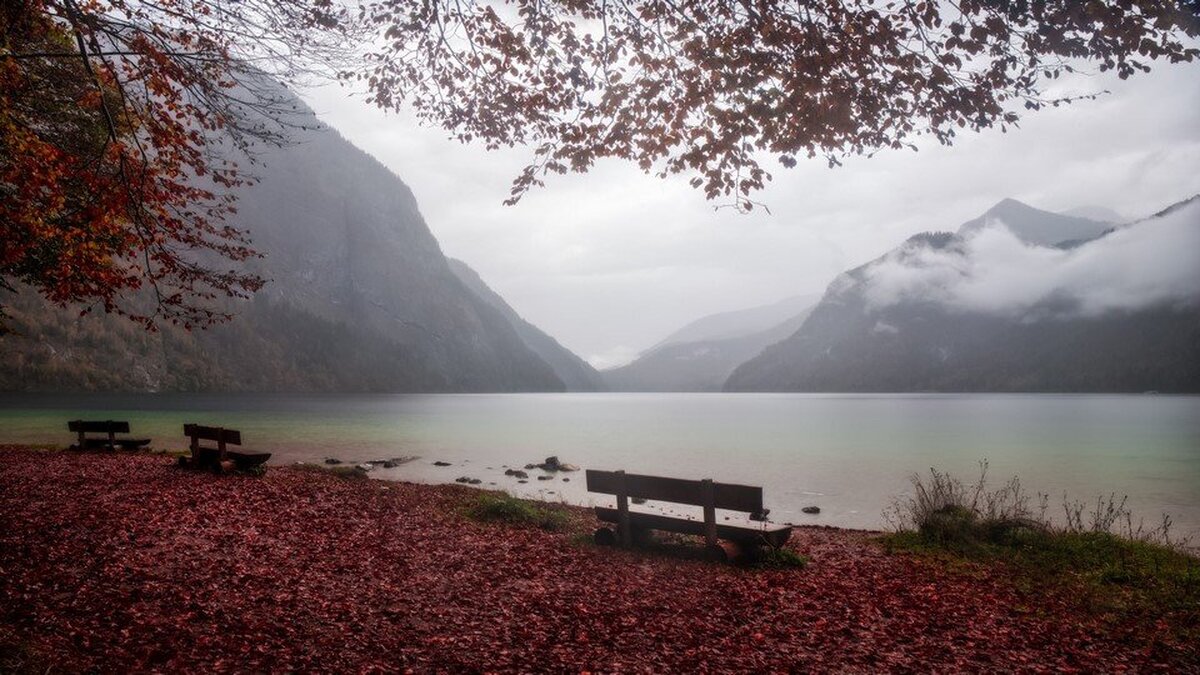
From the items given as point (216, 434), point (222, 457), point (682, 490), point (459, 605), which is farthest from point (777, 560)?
point (216, 434)

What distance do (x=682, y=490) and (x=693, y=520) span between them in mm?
654

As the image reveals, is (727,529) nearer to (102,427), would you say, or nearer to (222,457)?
(222,457)

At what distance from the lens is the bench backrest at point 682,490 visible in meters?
10.0

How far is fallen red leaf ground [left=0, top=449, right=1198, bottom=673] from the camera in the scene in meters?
6.11

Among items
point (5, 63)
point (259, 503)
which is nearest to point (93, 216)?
point (5, 63)

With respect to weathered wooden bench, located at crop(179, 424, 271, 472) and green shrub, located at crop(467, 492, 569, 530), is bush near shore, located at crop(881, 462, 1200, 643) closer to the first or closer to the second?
green shrub, located at crop(467, 492, 569, 530)

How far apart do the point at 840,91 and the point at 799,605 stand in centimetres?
621

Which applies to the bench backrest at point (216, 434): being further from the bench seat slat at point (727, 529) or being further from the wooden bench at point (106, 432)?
the bench seat slat at point (727, 529)

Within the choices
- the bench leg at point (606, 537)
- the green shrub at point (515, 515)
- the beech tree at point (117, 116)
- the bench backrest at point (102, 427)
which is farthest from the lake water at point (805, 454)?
the beech tree at point (117, 116)

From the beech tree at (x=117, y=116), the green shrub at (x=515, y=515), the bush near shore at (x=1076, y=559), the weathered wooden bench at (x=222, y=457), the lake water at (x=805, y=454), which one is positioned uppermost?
the beech tree at (x=117, y=116)

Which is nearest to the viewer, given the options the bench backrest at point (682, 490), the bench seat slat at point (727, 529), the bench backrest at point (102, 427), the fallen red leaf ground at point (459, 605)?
the fallen red leaf ground at point (459, 605)

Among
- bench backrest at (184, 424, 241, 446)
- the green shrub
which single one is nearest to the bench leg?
the green shrub

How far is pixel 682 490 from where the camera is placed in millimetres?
10617

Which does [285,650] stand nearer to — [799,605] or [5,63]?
[799,605]
